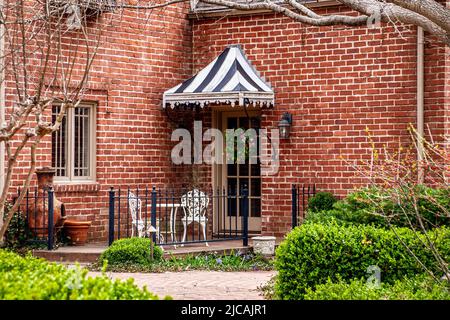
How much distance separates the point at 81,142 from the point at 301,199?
13.2 feet

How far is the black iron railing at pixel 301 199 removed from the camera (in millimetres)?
16584

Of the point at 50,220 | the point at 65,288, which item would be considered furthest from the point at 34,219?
the point at 65,288

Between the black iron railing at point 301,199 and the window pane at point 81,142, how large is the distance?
3.65 meters

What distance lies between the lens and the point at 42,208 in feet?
49.4

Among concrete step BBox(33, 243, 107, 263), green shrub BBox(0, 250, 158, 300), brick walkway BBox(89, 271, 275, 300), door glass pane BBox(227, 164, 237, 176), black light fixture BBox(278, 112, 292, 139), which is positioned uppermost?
black light fixture BBox(278, 112, 292, 139)

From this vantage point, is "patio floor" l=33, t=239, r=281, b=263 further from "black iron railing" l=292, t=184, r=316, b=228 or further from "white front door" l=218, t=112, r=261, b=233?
"white front door" l=218, t=112, r=261, b=233

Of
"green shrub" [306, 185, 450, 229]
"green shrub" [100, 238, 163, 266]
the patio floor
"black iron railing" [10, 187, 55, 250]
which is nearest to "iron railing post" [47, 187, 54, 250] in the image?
"black iron railing" [10, 187, 55, 250]

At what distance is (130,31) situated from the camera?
56.6 feet

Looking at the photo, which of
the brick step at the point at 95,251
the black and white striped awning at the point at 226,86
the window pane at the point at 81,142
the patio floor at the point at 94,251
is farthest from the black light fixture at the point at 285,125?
the window pane at the point at 81,142

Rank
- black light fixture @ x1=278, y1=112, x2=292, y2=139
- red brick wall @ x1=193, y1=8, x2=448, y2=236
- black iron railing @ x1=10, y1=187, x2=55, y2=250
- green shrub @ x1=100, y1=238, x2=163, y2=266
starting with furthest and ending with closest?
black light fixture @ x1=278, y1=112, x2=292, y2=139
red brick wall @ x1=193, y1=8, x2=448, y2=236
black iron railing @ x1=10, y1=187, x2=55, y2=250
green shrub @ x1=100, y1=238, x2=163, y2=266

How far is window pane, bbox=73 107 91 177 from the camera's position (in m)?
16.5

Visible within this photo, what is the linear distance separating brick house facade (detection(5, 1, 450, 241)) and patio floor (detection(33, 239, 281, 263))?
1.16 metres

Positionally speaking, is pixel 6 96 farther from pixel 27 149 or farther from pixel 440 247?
pixel 440 247

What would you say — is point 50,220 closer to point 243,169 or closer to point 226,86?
point 226,86
